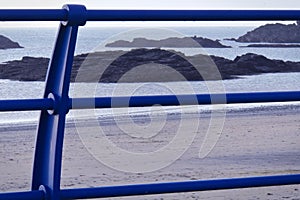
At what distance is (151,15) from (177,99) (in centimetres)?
28

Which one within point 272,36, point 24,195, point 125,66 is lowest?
point 24,195

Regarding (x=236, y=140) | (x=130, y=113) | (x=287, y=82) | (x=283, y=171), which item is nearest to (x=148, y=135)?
(x=236, y=140)

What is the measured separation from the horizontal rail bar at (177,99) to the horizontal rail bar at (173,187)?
0.23 m

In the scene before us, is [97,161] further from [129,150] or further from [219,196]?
[219,196]

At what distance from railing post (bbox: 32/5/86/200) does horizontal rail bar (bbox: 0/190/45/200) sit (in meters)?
0.02

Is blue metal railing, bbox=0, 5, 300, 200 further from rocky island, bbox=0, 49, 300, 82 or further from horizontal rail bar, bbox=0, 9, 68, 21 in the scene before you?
rocky island, bbox=0, 49, 300, 82

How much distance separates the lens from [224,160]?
952cm

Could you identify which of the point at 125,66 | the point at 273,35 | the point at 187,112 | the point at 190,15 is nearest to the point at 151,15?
the point at 190,15

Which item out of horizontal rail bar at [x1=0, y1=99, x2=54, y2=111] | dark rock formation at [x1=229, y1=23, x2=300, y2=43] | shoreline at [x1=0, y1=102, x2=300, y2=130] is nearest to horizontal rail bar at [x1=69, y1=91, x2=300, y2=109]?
horizontal rail bar at [x1=0, y1=99, x2=54, y2=111]

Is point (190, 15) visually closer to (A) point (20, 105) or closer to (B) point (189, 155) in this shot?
(A) point (20, 105)

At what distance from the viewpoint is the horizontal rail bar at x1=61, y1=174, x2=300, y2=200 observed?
2.43 metres

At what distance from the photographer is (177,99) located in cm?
249

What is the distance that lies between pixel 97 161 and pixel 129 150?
1395mm

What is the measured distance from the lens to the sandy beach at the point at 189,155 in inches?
303
